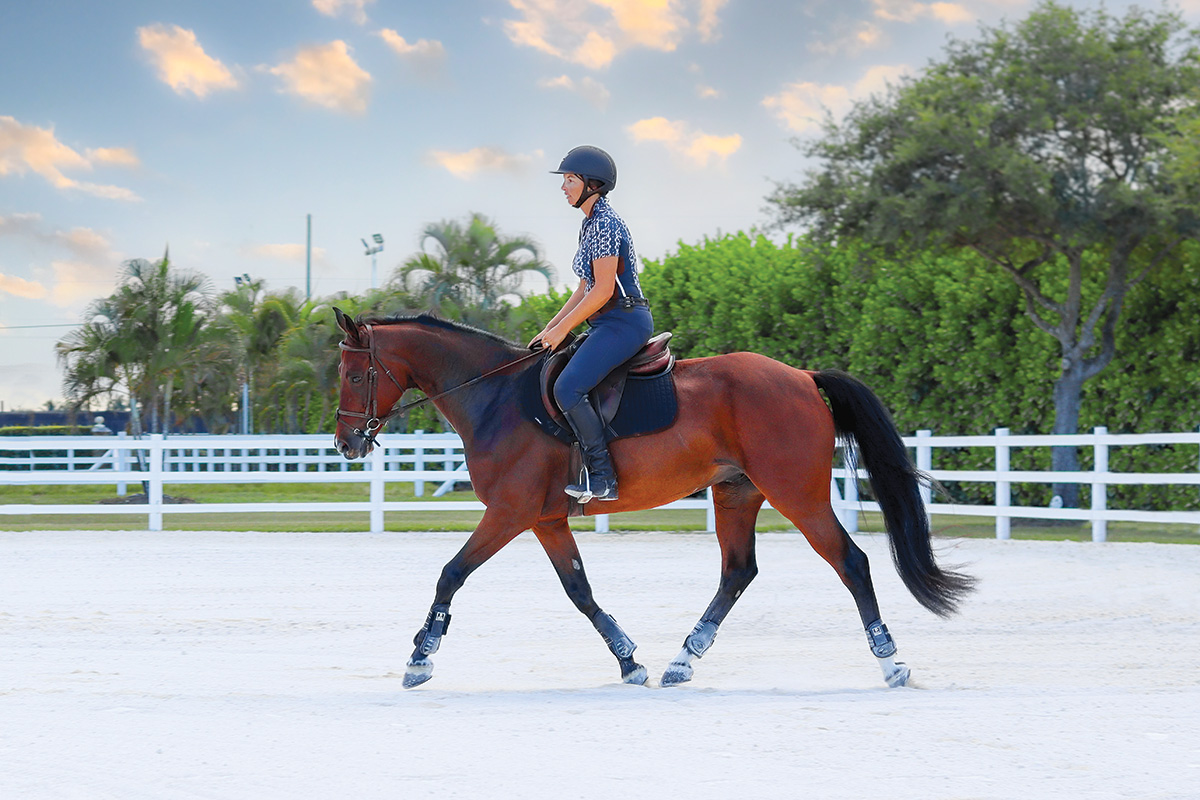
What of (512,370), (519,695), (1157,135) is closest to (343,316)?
(512,370)

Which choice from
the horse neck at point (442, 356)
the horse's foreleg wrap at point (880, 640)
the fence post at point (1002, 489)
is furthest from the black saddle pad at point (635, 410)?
the fence post at point (1002, 489)

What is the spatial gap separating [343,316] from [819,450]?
2.50 metres

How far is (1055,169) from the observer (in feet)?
51.0

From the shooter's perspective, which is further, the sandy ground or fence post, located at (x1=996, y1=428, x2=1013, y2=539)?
fence post, located at (x1=996, y1=428, x2=1013, y2=539)

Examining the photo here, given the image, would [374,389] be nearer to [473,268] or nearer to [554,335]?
[554,335]

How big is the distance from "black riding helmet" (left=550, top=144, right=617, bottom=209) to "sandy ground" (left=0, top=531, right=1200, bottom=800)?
2459mm

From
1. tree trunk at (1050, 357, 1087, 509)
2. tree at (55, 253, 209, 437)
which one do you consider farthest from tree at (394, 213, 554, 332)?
tree trunk at (1050, 357, 1087, 509)

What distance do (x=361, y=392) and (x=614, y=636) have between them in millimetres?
1799

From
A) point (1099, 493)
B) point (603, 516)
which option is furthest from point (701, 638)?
point (603, 516)

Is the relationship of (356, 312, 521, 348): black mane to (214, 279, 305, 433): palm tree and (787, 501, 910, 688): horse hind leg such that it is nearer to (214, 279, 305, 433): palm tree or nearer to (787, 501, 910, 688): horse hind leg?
(787, 501, 910, 688): horse hind leg

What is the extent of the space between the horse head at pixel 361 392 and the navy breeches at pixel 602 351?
0.96 meters

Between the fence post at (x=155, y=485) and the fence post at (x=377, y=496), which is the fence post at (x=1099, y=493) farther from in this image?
the fence post at (x=155, y=485)

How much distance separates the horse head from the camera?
18.5ft

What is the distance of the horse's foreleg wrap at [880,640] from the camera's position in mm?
5215
